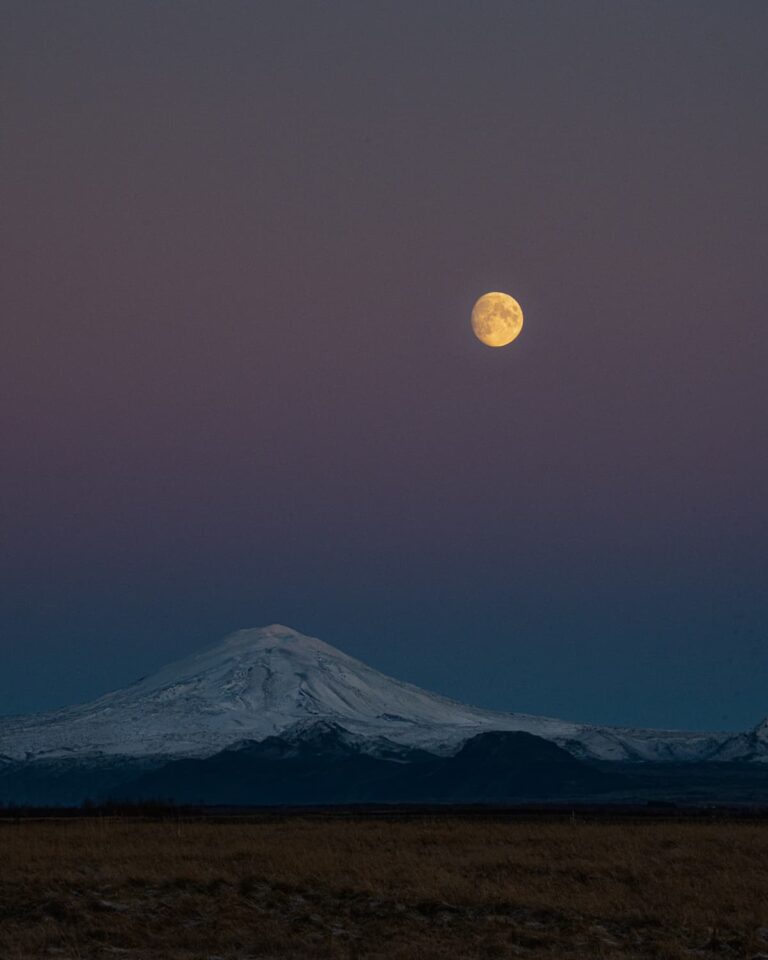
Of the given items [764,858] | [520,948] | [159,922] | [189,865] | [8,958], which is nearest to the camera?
[8,958]

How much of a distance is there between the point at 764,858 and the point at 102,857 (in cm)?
1667

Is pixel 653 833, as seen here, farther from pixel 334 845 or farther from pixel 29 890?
pixel 29 890

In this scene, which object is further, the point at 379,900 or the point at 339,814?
the point at 339,814

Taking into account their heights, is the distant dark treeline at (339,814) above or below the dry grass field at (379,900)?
above

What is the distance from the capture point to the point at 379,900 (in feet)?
91.4

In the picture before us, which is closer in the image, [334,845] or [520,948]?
[520,948]

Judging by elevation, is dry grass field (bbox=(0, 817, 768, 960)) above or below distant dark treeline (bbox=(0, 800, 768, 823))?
below

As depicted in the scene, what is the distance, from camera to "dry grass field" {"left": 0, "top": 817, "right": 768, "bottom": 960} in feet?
78.1

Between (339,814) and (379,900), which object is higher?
(339,814)

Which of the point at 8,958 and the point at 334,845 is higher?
the point at 334,845

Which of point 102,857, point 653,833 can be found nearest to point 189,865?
point 102,857

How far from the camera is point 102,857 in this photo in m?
34.4

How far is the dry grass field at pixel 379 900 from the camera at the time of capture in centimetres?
2380

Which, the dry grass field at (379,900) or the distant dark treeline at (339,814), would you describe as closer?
the dry grass field at (379,900)
